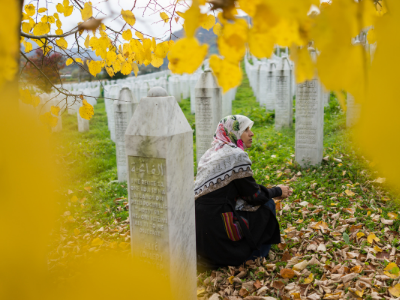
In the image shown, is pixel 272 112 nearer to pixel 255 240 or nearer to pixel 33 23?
pixel 255 240

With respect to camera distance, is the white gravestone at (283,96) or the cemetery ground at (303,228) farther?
the white gravestone at (283,96)

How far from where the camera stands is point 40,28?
3195 millimetres

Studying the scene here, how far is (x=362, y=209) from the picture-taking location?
15.0 feet

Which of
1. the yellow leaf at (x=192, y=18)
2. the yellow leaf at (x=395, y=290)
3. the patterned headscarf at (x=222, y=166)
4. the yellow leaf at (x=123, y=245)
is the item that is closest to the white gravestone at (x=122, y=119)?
the yellow leaf at (x=123, y=245)

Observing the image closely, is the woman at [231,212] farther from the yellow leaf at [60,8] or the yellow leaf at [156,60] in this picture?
the yellow leaf at [60,8]

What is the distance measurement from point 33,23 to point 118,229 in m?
3.11

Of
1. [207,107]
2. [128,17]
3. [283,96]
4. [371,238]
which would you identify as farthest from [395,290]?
[283,96]

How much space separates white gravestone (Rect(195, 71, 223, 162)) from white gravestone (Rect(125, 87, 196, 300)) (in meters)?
4.32

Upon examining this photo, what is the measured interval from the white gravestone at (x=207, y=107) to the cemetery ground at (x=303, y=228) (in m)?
1.18

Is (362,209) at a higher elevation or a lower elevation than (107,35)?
lower

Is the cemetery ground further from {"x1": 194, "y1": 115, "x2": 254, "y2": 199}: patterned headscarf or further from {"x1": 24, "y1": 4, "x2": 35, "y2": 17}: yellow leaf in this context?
{"x1": 24, "y1": 4, "x2": 35, "y2": 17}: yellow leaf

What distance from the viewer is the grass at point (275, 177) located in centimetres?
502

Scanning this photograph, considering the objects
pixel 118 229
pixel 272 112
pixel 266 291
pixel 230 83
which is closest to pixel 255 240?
pixel 266 291

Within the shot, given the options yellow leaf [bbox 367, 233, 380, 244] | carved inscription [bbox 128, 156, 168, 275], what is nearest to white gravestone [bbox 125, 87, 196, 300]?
carved inscription [bbox 128, 156, 168, 275]
